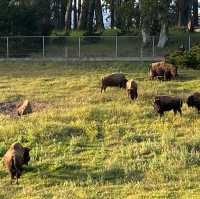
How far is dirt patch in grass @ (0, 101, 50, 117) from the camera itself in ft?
80.5

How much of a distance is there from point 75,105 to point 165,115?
13.3 feet

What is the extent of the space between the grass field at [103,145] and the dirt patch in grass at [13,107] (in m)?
0.25

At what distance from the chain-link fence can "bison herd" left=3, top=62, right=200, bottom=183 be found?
11346 millimetres

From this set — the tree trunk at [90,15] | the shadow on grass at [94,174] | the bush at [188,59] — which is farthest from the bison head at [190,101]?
the tree trunk at [90,15]

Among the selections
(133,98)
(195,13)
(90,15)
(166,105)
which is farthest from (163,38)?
(166,105)

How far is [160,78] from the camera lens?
3148 cm

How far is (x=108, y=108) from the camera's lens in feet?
77.5

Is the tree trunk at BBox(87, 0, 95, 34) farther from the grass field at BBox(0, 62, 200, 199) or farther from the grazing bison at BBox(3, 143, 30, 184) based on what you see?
the grazing bison at BBox(3, 143, 30, 184)

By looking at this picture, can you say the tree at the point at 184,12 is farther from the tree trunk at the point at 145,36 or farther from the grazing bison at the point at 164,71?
the grazing bison at the point at 164,71

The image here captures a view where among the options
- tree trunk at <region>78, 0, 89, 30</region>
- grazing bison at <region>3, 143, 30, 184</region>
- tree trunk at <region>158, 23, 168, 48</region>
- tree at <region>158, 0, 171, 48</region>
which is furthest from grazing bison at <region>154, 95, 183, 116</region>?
tree trunk at <region>78, 0, 89, 30</region>

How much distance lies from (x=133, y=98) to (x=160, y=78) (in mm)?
6160

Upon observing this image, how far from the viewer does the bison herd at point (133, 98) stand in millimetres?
16141

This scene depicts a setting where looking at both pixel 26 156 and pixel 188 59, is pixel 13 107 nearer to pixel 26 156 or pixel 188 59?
pixel 26 156

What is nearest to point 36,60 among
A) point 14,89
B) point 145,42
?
point 145,42
